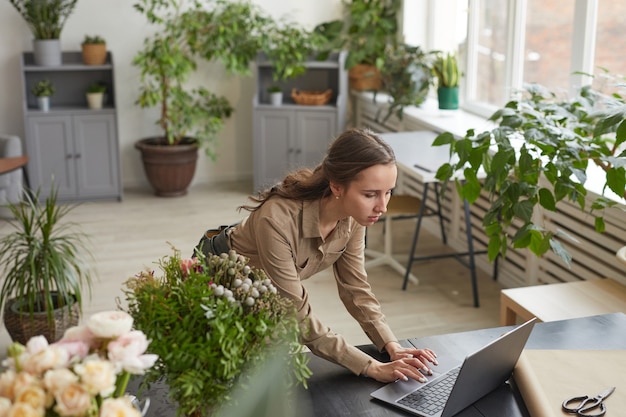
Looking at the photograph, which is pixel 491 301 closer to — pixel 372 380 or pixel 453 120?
pixel 453 120

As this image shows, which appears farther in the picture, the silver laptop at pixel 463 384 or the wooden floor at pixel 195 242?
the wooden floor at pixel 195 242

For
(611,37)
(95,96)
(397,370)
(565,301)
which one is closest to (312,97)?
(95,96)

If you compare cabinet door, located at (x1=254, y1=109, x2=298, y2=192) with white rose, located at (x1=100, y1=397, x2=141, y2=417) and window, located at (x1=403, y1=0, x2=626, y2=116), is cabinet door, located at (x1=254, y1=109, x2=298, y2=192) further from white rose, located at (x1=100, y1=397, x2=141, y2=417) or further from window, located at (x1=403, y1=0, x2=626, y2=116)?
white rose, located at (x1=100, y1=397, x2=141, y2=417)

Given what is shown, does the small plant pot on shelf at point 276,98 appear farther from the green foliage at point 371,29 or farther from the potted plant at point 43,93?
the potted plant at point 43,93

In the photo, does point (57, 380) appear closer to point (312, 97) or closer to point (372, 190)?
point (372, 190)

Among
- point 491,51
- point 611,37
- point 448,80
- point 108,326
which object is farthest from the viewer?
point 448,80

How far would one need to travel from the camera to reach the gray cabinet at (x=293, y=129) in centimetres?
691

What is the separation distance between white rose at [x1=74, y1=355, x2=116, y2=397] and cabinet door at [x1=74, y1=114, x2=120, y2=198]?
5656mm

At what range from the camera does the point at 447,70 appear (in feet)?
19.8

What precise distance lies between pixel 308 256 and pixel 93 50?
185 inches

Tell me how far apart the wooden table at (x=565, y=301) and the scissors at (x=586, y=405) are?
1.49 metres

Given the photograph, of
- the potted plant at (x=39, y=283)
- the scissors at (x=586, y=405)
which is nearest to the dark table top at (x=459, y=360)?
the scissors at (x=586, y=405)

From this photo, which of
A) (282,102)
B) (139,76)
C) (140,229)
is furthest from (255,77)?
(140,229)

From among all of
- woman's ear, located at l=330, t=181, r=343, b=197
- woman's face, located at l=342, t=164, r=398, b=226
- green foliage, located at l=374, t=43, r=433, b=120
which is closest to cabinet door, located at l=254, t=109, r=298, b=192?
green foliage, located at l=374, t=43, r=433, b=120
